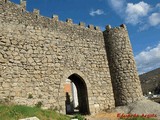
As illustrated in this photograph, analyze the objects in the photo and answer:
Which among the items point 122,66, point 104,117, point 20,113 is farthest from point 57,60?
point 122,66

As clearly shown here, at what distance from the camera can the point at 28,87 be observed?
33.4ft

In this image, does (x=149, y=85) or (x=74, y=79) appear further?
(x=149, y=85)

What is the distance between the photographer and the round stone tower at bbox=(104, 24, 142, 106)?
43.1ft

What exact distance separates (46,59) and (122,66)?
16.9 feet

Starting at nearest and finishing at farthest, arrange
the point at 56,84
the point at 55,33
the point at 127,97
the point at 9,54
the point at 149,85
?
the point at 9,54
the point at 56,84
the point at 55,33
the point at 127,97
the point at 149,85

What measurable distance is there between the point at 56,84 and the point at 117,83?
4233 millimetres

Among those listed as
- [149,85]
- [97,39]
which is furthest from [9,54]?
[149,85]

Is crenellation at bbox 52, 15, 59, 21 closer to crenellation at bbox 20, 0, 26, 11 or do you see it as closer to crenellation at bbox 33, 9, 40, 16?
crenellation at bbox 33, 9, 40, 16

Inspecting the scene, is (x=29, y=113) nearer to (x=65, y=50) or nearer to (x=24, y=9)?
(x=65, y=50)

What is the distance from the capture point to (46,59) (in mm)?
11211

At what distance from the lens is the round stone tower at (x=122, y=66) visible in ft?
43.1

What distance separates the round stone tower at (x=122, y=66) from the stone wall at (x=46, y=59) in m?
0.45

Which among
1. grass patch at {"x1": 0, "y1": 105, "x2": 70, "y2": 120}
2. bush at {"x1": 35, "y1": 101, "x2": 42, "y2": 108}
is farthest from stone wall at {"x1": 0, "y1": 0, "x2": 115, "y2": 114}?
grass patch at {"x1": 0, "y1": 105, "x2": 70, "y2": 120}

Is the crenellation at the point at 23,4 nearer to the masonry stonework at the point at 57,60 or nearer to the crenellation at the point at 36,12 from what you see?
the masonry stonework at the point at 57,60
